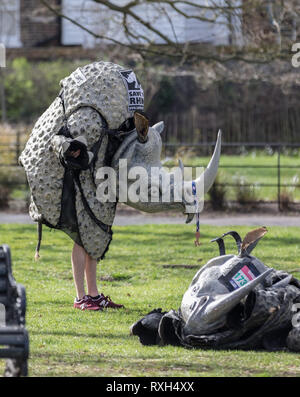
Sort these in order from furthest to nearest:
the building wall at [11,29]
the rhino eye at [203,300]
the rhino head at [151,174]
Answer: the building wall at [11,29], the rhino head at [151,174], the rhino eye at [203,300]

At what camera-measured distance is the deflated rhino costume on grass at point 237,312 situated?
551 centimetres

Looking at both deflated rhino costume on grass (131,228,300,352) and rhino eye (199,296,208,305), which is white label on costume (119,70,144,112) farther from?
rhino eye (199,296,208,305)

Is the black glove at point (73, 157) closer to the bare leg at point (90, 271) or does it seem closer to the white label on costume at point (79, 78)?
the white label on costume at point (79, 78)

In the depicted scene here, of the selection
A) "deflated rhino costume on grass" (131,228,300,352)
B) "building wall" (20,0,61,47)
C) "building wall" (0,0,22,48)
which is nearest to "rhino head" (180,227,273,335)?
"deflated rhino costume on grass" (131,228,300,352)

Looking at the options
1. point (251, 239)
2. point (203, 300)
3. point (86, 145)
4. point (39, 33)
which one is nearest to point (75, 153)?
point (86, 145)

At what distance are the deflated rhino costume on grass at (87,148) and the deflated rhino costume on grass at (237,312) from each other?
1193 millimetres

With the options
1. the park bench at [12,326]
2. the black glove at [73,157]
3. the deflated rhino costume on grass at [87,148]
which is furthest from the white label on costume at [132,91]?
the park bench at [12,326]

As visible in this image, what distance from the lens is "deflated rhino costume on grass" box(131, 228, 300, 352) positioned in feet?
18.1

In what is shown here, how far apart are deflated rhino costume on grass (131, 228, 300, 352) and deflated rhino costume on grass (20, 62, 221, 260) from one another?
119cm

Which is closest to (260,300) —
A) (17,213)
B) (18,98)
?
(17,213)

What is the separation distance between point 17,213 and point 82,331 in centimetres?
889
